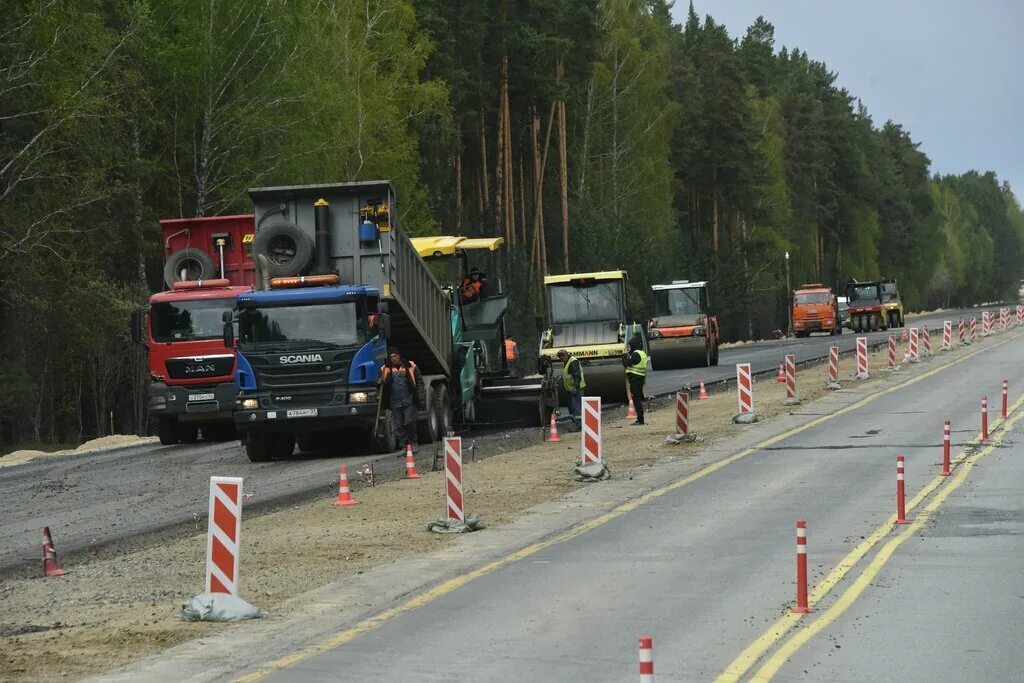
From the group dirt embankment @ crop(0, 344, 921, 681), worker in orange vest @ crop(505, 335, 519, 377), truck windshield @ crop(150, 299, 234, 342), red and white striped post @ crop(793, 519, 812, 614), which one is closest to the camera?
red and white striped post @ crop(793, 519, 812, 614)

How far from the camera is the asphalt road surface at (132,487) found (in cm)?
1948

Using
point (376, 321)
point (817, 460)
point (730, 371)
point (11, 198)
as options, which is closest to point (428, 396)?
point (376, 321)

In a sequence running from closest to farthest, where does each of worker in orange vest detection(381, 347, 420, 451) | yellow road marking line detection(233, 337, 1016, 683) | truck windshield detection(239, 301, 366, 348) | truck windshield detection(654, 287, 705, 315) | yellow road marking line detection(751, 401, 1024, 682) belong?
yellow road marking line detection(751, 401, 1024, 682) → yellow road marking line detection(233, 337, 1016, 683) → truck windshield detection(239, 301, 366, 348) → worker in orange vest detection(381, 347, 420, 451) → truck windshield detection(654, 287, 705, 315)

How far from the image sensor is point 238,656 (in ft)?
37.6

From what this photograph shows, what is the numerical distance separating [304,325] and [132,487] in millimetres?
4075

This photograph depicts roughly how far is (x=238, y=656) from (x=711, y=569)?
16.5ft

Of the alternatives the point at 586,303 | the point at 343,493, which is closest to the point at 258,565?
the point at 343,493

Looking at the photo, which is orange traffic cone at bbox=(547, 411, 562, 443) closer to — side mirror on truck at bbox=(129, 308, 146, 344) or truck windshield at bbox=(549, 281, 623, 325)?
side mirror on truck at bbox=(129, 308, 146, 344)

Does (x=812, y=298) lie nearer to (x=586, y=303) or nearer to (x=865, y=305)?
(x=865, y=305)

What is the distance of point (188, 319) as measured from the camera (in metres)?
30.9

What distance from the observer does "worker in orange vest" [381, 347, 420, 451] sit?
87.6ft

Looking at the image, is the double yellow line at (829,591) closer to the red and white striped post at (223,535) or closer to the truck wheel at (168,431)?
the red and white striped post at (223,535)

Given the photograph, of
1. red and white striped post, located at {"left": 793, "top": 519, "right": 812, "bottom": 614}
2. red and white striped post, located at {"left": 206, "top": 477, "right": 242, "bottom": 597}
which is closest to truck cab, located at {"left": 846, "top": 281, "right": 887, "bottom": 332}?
red and white striped post, located at {"left": 793, "top": 519, "right": 812, "bottom": 614}

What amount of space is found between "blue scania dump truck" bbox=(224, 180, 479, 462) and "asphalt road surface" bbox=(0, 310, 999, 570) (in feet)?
3.20
